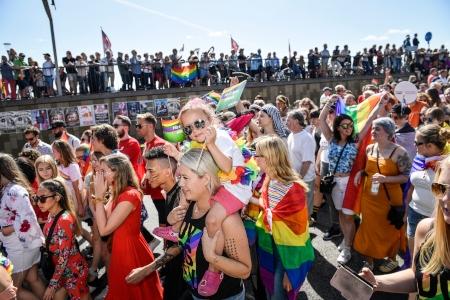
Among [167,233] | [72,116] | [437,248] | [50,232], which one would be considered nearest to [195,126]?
[167,233]

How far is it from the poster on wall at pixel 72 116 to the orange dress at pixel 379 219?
1160 cm

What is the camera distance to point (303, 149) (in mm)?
4426

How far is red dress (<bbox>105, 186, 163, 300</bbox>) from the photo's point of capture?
272 centimetres

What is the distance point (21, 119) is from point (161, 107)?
538 cm

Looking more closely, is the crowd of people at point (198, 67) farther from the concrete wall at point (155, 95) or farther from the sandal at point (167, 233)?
the sandal at point (167, 233)

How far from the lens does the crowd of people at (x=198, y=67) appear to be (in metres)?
11.8

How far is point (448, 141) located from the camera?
3156mm

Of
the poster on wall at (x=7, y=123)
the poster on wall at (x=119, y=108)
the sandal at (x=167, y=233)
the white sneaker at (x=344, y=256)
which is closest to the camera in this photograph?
→ the sandal at (x=167, y=233)

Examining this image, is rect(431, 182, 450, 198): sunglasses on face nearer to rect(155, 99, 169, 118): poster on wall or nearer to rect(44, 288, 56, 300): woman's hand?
rect(44, 288, 56, 300): woman's hand

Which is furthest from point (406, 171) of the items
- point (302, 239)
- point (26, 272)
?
point (26, 272)

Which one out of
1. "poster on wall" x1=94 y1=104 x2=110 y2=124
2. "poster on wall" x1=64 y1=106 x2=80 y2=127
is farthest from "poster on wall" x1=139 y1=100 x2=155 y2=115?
"poster on wall" x1=64 y1=106 x2=80 y2=127

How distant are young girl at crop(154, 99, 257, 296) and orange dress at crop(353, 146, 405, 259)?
6.31 feet

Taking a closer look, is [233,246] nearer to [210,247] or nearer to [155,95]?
[210,247]

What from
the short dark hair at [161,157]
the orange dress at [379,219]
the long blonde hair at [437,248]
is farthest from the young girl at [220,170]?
the orange dress at [379,219]
